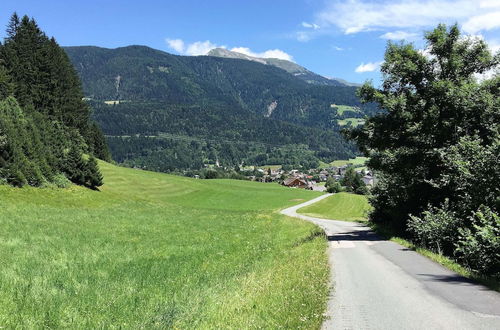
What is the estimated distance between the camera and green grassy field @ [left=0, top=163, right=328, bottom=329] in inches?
346

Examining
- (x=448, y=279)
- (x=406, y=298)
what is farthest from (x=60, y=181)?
(x=406, y=298)

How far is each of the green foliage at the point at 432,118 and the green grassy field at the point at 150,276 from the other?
8831mm

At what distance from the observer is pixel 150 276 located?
1411 cm

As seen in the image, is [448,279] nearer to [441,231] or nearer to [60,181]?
[441,231]

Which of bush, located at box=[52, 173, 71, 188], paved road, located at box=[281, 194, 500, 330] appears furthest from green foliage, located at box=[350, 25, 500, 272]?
bush, located at box=[52, 173, 71, 188]

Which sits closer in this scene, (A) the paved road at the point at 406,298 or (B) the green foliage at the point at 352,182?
(A) the paved road at the point at 406,298

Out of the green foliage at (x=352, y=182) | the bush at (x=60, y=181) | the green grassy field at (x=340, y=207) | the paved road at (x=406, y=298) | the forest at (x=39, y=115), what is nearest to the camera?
the paved road at (x=406, y=298)

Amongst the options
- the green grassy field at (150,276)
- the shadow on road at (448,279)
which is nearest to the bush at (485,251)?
the shadow on road at (448,279)

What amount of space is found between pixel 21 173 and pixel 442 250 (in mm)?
41338

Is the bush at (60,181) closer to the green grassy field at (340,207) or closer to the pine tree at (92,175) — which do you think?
the pine tree at (92,175)

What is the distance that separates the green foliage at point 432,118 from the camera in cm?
2347

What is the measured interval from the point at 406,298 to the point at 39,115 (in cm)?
6375

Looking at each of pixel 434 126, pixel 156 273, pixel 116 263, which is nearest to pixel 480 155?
pixel 434 126

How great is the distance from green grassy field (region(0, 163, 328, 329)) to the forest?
1449cm
